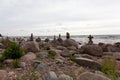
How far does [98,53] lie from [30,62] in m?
6.03

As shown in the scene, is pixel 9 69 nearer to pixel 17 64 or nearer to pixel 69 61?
pixel 17 64

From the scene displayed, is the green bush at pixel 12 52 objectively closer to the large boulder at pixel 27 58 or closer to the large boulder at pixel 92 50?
the large boulder at pixel 27 58

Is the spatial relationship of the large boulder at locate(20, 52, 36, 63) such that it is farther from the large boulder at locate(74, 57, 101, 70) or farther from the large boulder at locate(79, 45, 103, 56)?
the large boulder at locate(79, 45, 103, 56)

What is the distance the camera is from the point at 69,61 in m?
11.5

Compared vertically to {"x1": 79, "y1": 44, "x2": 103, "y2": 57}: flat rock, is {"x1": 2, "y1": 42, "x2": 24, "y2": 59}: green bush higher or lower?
higher

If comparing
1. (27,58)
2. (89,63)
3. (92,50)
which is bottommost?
(89,63)

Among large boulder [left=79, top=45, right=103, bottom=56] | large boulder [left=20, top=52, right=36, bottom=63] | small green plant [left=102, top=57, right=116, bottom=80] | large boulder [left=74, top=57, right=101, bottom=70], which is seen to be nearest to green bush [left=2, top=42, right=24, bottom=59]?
large boulder [left=20, top=52, right=36, bottom=63]

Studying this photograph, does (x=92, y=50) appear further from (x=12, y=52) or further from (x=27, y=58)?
(x=12, y=52)

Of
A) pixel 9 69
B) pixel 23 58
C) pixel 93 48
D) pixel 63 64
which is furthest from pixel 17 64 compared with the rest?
pixel 93 48

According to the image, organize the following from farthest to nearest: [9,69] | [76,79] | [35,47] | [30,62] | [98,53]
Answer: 1. [98,53]
2. [35,47]
3. [30,62]
4. [9,69]
5. [76,79]

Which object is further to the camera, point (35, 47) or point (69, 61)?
point (35, 47)

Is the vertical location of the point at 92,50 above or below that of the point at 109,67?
above

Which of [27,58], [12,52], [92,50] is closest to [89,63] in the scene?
[27,58]

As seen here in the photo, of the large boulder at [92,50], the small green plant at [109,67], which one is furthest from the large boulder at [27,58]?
the large boulder at [92,50]
